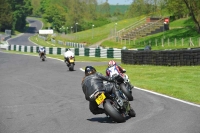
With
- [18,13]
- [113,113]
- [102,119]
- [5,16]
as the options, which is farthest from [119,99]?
[18,13]

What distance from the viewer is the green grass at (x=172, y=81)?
49.3ft

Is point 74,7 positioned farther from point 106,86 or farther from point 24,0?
point 106,86

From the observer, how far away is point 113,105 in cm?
1021

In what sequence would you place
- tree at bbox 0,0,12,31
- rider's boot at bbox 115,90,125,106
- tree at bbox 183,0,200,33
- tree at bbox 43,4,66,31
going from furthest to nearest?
tree at bbox 43,4,66,31
tree at bbox 0,0,12,31
tree at bbox 183,0,200,33
rider's boot at bbox 115,90,125,106

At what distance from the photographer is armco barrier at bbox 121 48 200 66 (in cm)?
2380

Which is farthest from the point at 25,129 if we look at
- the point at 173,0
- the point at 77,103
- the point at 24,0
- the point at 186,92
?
the point at 24,0

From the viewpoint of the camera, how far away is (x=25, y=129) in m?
9.66

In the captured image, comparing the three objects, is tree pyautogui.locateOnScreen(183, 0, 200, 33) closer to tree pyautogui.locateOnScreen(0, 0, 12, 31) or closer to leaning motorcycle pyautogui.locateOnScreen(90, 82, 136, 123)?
leaning motorcycle pyautogui.locateOnScreen(90, 82, 136, 123)

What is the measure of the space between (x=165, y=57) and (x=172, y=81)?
671 cm

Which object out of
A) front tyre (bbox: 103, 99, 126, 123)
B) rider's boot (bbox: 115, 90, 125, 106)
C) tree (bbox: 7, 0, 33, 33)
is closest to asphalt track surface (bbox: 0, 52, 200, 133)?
front tyre (bbox: 103, 99, 126, 123)

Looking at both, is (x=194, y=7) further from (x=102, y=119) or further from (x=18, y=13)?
(x=18, y=13)

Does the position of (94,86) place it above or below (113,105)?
above

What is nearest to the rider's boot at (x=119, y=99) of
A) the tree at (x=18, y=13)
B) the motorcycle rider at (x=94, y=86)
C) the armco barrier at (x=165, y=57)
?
the motorcycle rider at (x=94, y=86)

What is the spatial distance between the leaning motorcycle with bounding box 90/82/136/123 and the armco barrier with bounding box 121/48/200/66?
13.6 metres
